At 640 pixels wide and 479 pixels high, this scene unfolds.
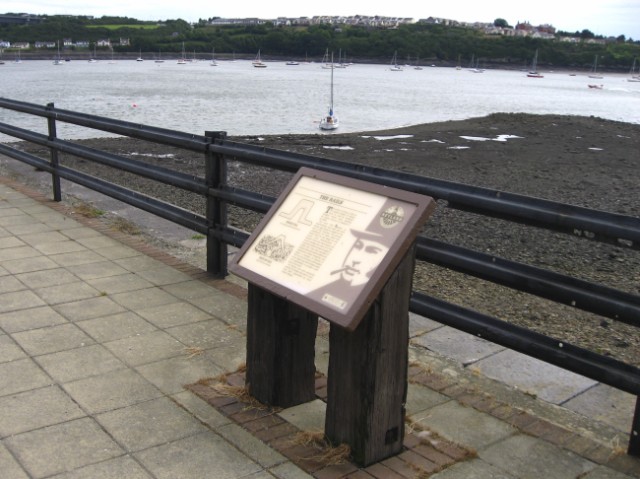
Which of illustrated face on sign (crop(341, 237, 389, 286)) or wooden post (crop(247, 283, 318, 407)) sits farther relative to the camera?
wooden post (crop(247, 283, 318, 407))

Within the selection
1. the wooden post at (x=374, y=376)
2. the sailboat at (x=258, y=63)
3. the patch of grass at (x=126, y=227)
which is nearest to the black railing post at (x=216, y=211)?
the patch of grass at (x=126, y=227)

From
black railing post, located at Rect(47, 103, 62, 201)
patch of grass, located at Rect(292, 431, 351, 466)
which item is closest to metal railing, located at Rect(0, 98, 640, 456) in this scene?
patch of grass, located at Rect(292, 431, 351, 466)

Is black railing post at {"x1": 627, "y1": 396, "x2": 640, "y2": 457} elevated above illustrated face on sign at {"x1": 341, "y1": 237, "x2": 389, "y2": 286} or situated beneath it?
situated beneath

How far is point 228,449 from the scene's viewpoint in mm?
3314

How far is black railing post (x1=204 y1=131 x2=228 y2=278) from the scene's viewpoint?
5637mm

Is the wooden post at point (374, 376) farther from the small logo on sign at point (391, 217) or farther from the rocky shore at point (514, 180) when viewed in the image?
the rocky shore at point (514, 180)

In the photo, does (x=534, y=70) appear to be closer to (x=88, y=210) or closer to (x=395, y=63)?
(x=395, y=63)

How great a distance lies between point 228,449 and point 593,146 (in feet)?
85.8

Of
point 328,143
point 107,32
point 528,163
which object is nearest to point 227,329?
point 528,163

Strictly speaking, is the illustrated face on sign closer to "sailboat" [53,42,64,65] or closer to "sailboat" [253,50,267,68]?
"sailboat" [53,42,64,65]

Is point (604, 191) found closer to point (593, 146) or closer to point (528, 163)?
point (528, 163)

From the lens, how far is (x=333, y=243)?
126 inches

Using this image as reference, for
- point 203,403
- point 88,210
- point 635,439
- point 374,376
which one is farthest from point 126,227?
point 635,439

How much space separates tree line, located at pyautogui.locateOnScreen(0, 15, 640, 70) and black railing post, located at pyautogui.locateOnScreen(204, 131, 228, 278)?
580 ft
